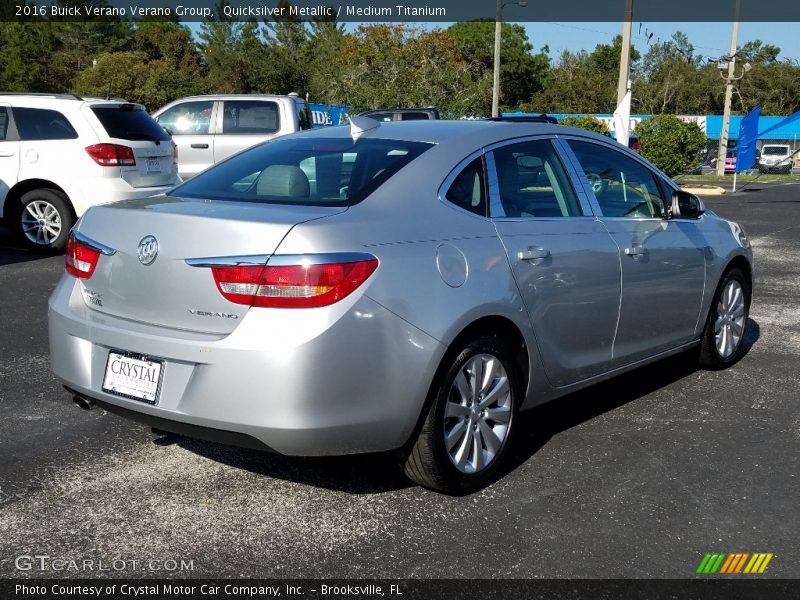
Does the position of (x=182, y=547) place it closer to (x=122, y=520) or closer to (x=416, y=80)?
(x=122, y=520)

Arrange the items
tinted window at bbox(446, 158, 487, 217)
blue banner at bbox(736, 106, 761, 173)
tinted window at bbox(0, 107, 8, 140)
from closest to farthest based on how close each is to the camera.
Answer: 1. tinted window at bbox(446, 158, 487, 217)
2. tinted window at bbox(0, 107, 8, 140)
3. blue banner at bbox(736, 106, 761, 173)

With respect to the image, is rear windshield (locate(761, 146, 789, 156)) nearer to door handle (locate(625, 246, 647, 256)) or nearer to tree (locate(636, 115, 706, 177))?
tree (locate(636, 115, 706, 177))

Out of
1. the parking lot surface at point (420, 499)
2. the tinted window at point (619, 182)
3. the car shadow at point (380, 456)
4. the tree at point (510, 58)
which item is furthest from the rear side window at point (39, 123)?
the tree at point (510, 58)

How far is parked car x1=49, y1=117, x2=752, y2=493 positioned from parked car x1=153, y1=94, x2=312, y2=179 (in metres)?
10.2

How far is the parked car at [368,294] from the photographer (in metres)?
3.28

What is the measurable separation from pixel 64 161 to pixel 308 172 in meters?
7.30

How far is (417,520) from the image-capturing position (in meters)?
3.63

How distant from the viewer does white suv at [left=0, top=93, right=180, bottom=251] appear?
34.0 feet

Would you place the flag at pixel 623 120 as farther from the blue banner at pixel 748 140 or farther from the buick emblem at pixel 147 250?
the buick emblem at pixel 147 250

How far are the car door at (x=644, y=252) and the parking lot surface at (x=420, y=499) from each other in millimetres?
191

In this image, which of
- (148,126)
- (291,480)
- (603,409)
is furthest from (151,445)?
(148,126)

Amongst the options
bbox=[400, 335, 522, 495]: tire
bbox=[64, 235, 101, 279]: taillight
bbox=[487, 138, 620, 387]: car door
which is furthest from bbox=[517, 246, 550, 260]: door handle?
bbox=[64, 235, 101, 279]: taillight

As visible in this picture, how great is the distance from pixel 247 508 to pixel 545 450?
1539 mm

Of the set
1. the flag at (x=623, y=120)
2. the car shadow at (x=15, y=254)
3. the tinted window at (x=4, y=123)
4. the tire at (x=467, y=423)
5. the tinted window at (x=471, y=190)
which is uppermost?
the flag at (x=623, y=120)
